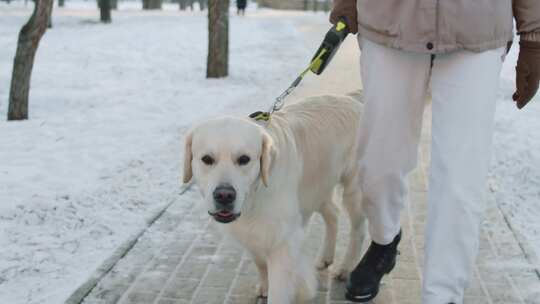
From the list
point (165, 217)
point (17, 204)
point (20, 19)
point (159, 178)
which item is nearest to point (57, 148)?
point (159, 178)

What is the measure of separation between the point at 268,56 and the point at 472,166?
1418 cm

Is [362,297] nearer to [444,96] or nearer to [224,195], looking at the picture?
[224,195]

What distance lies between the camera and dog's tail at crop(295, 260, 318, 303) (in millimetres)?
3551

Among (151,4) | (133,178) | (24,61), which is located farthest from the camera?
(151,4)

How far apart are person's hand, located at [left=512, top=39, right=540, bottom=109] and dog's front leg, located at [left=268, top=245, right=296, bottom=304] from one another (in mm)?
1300

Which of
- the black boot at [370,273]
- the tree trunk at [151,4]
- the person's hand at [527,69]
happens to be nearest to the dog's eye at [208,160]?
the black boot at [370,273]

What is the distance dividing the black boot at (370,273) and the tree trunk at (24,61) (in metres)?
6.15

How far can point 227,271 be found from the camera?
4.25m

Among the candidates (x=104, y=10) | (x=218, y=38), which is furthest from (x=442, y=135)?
(x=104, y=10)

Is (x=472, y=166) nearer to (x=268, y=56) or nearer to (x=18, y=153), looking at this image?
(x=18, y=153)

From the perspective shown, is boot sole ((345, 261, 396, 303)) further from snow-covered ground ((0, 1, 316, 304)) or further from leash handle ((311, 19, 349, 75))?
snow-covered ground ((0, 1, 316, 304))

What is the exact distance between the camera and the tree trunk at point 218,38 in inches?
497

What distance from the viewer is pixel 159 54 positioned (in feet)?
55.7

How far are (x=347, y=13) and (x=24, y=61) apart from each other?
624 cm
